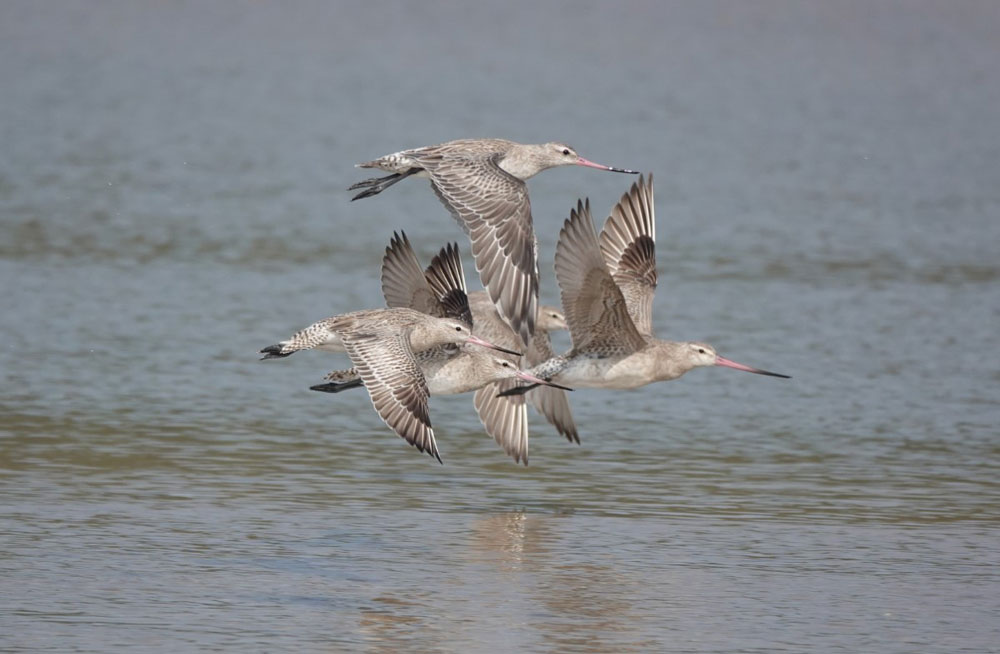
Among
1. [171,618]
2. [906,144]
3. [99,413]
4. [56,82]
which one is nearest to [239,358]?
[99,413]

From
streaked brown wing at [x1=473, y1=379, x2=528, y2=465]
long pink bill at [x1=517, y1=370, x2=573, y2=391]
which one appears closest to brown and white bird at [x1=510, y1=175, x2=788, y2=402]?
long pink bill at [x1=517, y1=370, x2=573, y2=391]

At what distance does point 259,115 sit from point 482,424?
1499 centimetres

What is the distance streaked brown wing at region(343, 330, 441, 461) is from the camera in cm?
903

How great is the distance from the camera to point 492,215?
34.7ft

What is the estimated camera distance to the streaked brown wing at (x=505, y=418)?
11.6 meters

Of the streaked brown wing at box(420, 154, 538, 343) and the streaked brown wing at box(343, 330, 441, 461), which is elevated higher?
the streaked brown wing at box(420, 154, 538, 343)

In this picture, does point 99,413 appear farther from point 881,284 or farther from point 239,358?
point 881,284

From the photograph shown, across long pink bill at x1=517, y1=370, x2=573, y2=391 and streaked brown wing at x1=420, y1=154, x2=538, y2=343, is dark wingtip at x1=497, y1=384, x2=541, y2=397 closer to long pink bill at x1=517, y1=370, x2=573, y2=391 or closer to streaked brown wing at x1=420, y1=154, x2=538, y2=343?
long pink bill at x1=517, y1=370, x2=573, y2=391

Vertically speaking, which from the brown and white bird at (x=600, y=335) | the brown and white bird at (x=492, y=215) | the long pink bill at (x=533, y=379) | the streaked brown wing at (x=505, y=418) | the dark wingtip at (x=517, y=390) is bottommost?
the streaked brown wing at (x=505, y=418)

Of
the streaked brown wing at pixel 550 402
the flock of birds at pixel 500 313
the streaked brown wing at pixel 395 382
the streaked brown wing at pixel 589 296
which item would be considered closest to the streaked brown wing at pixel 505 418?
the flock of birds at pixel 500 313

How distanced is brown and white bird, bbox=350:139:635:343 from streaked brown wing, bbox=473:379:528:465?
1.07m

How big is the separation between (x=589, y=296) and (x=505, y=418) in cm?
142

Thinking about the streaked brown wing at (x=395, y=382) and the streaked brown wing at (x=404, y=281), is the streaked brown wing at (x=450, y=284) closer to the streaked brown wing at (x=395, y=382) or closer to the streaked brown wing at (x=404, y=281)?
the streaked brown wing at (x=404, y=281)

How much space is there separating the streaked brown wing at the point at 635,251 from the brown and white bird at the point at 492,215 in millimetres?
953
